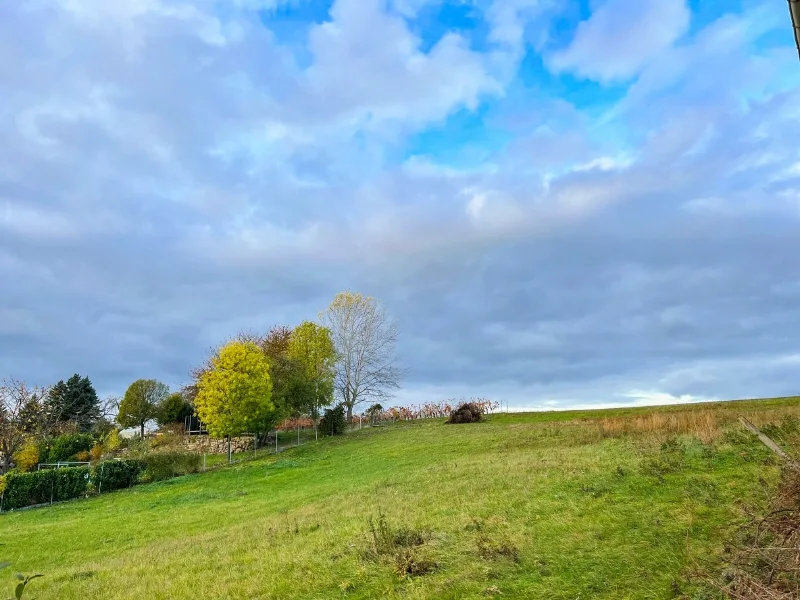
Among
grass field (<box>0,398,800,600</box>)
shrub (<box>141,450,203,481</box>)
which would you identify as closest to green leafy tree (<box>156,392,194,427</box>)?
shrub (<box>141,450,203,481</box>)

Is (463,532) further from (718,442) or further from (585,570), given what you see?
(718,442)

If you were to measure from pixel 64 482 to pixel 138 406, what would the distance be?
95.9 ft

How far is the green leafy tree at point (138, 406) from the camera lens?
180 ft

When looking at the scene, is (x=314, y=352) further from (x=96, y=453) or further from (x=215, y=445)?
(x=96, y=453)

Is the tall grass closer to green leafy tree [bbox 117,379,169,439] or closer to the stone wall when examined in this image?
the stone wall

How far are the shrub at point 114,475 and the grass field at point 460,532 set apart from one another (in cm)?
844

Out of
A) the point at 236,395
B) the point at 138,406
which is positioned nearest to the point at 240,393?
the point at 236,395

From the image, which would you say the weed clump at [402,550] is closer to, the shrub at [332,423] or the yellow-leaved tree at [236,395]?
the yellow-leaved tree at [236,395]

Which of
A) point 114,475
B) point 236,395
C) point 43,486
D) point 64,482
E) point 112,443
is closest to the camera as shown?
point 43,486

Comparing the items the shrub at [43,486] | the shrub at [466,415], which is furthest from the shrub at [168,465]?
the shrub at [466,415]

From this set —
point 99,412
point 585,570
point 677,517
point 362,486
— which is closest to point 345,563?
point 585,570

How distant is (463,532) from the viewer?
873 centimetres

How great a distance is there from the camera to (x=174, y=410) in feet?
179

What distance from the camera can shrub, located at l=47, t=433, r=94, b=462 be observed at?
41094 mm
